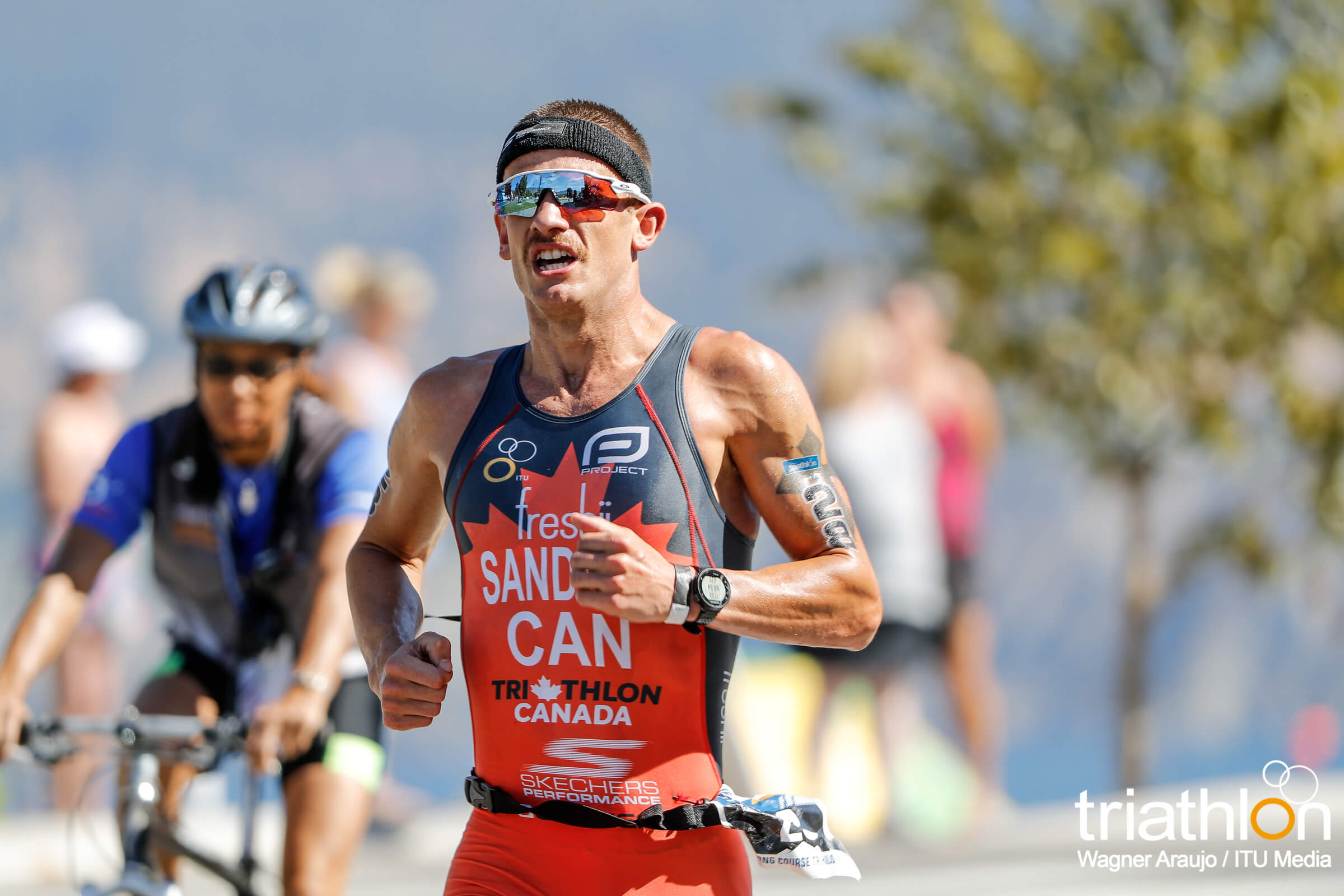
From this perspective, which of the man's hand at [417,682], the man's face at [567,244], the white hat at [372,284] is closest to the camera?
the man's hand at [417,682]

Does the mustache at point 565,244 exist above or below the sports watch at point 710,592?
above

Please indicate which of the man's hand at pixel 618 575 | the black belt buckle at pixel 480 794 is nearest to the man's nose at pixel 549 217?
the man's hand at pixel 618 575

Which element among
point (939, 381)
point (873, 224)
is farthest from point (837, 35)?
point (939, 381)

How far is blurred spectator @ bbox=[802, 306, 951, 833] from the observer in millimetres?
7711

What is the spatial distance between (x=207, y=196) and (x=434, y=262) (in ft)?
15.2

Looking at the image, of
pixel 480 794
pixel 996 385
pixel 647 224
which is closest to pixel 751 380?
pixel 647 224

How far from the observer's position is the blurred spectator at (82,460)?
27.2ft

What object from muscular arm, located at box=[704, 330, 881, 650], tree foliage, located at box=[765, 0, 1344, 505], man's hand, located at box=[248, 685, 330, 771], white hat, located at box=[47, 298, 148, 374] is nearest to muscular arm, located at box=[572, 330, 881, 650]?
muscular arm, located at box=[704, 330, 881, 650]

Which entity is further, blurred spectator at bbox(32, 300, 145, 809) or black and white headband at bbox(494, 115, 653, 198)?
blurred spectator at bbox(32, 300, 145, 809)

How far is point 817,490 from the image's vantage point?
3070 millimetres

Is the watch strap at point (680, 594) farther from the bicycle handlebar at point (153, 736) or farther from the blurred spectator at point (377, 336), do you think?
the blurred spectator at point (377, 336)

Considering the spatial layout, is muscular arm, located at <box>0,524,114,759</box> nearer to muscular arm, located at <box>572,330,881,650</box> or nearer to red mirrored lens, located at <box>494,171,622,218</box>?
red mirrored lens, located at <box>494,171,622,218</box>

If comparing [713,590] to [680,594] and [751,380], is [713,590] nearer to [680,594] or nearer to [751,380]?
[680,594]

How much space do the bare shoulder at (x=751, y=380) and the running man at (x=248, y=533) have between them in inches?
64.7
